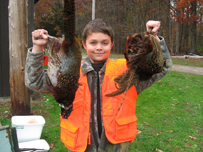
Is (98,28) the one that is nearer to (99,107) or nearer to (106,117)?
(99,107)

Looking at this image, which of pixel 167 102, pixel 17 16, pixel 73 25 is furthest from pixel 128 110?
pixel 167 102

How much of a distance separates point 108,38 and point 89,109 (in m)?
0.88

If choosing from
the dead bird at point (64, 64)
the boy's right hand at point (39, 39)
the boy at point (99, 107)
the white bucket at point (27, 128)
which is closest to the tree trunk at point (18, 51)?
the white bucket at point (27, 128)

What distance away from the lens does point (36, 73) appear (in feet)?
5.96

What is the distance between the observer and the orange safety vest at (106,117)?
2.14m

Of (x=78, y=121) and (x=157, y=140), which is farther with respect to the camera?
(x=157, y=140)

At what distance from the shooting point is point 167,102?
7219 millimetres

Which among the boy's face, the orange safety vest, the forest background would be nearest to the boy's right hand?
the boy's face

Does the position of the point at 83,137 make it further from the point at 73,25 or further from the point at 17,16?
the point at 17,16

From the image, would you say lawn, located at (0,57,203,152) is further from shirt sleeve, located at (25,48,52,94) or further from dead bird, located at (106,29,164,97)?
dead bird, located at (106,29,164,97)

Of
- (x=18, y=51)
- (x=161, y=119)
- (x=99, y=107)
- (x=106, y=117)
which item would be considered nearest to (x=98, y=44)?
(x=99, y=107)

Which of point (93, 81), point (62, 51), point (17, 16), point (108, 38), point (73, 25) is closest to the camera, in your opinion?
point (73, 25)

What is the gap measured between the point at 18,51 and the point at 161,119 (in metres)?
4.74

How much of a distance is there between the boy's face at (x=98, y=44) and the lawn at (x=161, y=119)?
2.92 meters
